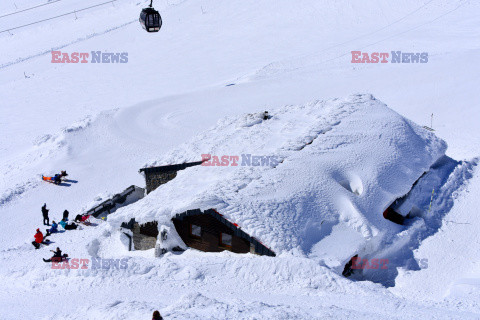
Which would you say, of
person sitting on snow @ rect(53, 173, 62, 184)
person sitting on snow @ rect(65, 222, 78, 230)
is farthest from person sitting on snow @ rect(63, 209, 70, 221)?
person sitting on snow @ rect(53, 173, 62, 184)

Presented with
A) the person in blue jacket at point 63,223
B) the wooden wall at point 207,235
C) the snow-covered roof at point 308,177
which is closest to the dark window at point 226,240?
the wooden wall at point 207,235

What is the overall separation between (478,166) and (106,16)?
52.5 metres

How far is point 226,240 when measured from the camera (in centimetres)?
1556

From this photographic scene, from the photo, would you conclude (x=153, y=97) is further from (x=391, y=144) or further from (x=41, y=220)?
(x=391, y=144)

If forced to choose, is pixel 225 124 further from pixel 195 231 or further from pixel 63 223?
pixel 195 231

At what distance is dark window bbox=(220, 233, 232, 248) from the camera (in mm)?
15508

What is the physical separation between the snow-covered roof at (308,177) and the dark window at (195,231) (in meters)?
0.87

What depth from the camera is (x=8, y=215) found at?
23281mm

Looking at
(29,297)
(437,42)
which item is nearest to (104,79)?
(437,42)

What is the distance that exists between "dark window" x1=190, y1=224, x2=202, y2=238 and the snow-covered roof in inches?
34.3

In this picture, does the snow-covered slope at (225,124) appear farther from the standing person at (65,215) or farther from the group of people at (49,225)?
the standing person at (65,215)

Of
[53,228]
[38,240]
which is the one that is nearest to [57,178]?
[53,228]

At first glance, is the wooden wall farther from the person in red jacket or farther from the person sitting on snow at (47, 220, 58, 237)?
the person sitting on snow at (47, 220, 58, 237)

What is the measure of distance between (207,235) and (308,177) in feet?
13.1
